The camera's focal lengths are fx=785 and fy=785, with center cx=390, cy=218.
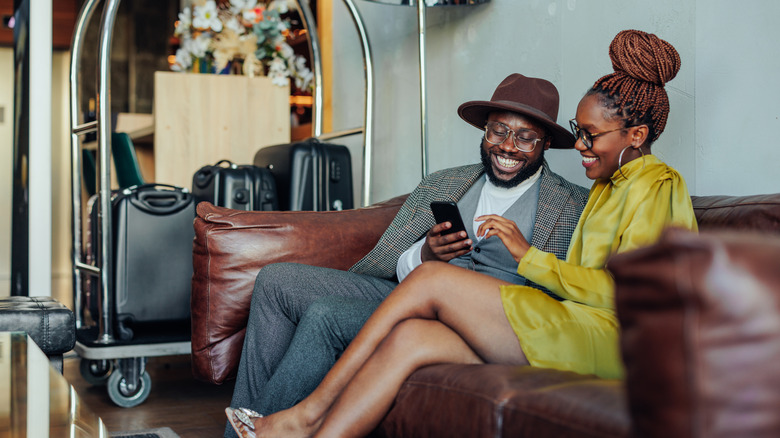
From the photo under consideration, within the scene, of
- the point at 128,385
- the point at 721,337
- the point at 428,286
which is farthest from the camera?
the point at 128,385

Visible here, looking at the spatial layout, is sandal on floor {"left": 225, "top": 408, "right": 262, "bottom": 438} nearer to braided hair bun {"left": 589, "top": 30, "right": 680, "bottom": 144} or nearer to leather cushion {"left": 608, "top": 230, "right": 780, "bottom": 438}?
braided hair bun {"left": 589, "top": 30, "right": 680, "bottom": 144}

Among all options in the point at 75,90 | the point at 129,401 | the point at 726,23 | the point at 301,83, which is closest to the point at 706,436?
the point at 726,23

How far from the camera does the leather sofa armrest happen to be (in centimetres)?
218

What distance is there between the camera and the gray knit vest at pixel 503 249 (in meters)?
2.03

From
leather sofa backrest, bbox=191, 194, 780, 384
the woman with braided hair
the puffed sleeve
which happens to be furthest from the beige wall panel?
the puffed sleeve

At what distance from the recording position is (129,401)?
271 cm

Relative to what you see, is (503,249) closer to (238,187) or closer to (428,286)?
(428,286)

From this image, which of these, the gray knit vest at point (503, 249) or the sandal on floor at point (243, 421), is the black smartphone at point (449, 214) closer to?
the gray knit vest at point (503, 249)

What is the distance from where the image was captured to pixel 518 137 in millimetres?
2092

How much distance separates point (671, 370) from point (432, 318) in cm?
91

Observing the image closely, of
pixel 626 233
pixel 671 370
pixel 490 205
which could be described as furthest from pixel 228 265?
pixel 671 370

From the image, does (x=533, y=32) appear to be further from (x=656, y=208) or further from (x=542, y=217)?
(x=656, y=208)

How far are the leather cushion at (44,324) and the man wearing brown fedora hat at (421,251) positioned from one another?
499 mm

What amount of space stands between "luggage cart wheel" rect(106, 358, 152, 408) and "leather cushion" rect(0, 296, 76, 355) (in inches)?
23.6
